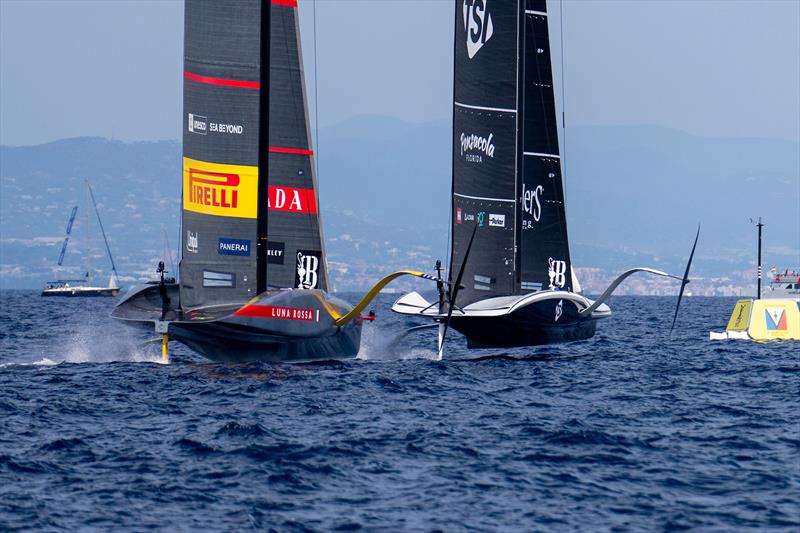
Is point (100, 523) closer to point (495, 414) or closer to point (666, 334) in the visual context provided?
point (495, 414)

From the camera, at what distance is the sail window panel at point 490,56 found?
37.2m

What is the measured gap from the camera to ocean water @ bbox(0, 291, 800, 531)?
1664 cm

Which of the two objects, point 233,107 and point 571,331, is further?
point 571,331

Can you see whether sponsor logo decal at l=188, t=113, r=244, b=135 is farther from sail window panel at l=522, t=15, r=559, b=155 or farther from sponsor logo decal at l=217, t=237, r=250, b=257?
sail window panel at l=522, t=15, r=559, b=155

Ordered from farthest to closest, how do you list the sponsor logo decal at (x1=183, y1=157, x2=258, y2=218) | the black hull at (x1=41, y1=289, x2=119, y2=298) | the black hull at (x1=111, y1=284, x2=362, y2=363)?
the black hull at (x1=41, y1=289, x2=119, y2=298), the sponsor logo decal at (x1=183, y1=157, x2=258, y2=218), the black hull at (x1=111, y1=284, x2=362, y2=363)

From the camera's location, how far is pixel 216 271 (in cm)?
3216

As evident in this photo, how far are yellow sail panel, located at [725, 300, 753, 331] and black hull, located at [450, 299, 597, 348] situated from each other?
11.9m

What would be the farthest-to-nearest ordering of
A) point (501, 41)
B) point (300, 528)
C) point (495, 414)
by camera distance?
point (501, 41)
point (495, 414)
point (300, 528)

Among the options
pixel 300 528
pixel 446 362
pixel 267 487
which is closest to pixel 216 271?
pixel 446 362

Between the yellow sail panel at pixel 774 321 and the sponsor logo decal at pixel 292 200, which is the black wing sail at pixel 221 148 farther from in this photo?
the yellow sail panel at pixel 774 321

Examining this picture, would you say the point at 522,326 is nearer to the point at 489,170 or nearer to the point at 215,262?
the point at 489,170

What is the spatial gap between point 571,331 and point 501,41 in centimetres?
839

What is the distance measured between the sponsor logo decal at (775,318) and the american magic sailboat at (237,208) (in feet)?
60.9

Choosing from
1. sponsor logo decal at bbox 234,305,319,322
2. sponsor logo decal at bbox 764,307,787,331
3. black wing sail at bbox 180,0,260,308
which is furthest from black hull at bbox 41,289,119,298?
sponsor logo decal at bbox 234,305,319,322
